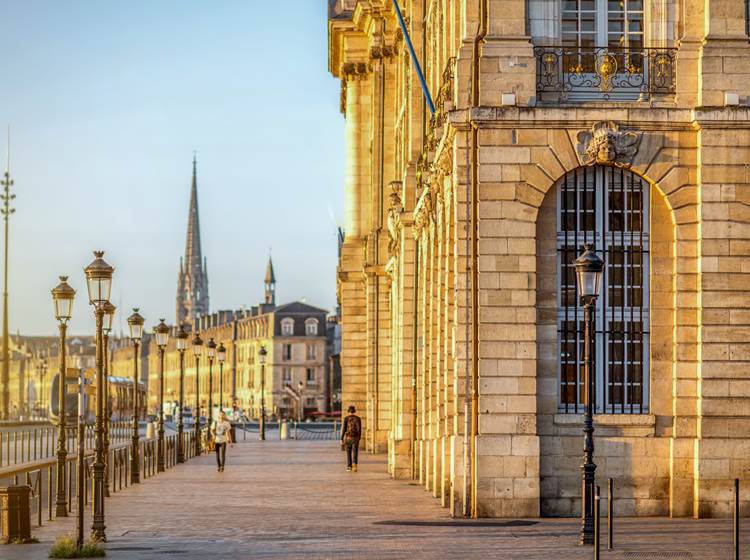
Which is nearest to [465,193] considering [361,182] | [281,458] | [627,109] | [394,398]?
[627,109]

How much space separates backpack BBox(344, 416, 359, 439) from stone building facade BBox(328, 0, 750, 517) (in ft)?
54.8

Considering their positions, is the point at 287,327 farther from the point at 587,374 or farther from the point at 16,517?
the point at 587,374

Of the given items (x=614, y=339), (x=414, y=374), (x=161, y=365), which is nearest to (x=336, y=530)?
(x=614, y=339)

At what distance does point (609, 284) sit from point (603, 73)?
3.47 m

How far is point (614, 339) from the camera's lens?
1089 inches

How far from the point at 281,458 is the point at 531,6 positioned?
30.8 m

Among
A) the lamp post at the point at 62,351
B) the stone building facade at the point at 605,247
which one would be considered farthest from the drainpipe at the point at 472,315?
the lamp post at the point at 62,351

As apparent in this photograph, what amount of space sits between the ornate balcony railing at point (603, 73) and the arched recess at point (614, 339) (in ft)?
4.18

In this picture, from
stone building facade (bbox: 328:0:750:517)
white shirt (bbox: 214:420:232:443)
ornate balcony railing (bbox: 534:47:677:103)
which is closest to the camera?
stone building facade (bbox: 328:0:750:517)

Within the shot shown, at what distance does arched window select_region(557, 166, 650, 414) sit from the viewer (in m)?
27.5

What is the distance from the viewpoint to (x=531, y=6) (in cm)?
2756

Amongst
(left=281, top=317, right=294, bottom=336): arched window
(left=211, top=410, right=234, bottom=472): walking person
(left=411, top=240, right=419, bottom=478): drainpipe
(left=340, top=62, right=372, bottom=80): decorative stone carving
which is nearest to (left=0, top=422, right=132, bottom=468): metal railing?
(left=211, top=410, right=234, bottom=472): walking person

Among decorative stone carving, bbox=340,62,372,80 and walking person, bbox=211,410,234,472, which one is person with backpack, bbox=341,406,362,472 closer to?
walking person, bbox=211,410,234,472

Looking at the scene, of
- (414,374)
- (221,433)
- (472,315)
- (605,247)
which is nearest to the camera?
(472,315)
